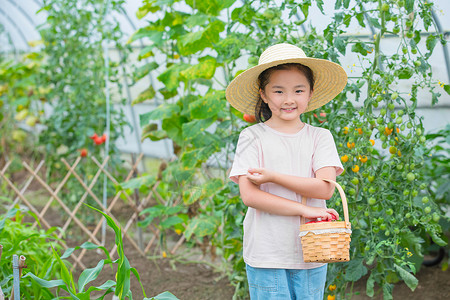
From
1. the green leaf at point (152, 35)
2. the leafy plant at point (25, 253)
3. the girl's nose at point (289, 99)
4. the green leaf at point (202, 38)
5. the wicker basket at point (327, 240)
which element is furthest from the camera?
the green leaf at point (152, 35)

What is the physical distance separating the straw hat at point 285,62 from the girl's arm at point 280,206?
1.10ft

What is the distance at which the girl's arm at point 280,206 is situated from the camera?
4.94 feet

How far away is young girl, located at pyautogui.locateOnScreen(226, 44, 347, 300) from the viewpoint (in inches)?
59.8

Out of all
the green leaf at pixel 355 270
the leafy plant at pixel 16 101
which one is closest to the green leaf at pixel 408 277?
the green leaf at pixel 355 270

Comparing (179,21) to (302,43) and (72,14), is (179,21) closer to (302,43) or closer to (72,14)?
(302,43)

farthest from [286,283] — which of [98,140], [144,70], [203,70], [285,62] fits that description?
[98,140]

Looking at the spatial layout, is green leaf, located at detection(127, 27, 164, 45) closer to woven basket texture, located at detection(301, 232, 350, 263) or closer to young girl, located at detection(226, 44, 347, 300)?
young girl, located at detection(226, 44, 347, 300)

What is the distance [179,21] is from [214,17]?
38cm

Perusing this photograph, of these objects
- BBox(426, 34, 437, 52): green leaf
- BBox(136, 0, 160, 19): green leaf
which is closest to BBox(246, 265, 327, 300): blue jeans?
BBox(426, 34, 437, 52): green leaf

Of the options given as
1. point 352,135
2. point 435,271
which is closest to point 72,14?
point 352,135

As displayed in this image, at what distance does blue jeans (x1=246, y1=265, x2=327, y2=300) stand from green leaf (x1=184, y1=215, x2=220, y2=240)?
1.10m

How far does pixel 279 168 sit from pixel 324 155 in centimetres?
14

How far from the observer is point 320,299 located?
1653 millimetres

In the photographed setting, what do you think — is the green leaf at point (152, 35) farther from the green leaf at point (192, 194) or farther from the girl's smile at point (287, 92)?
the girl's smile at point (287, 92)
